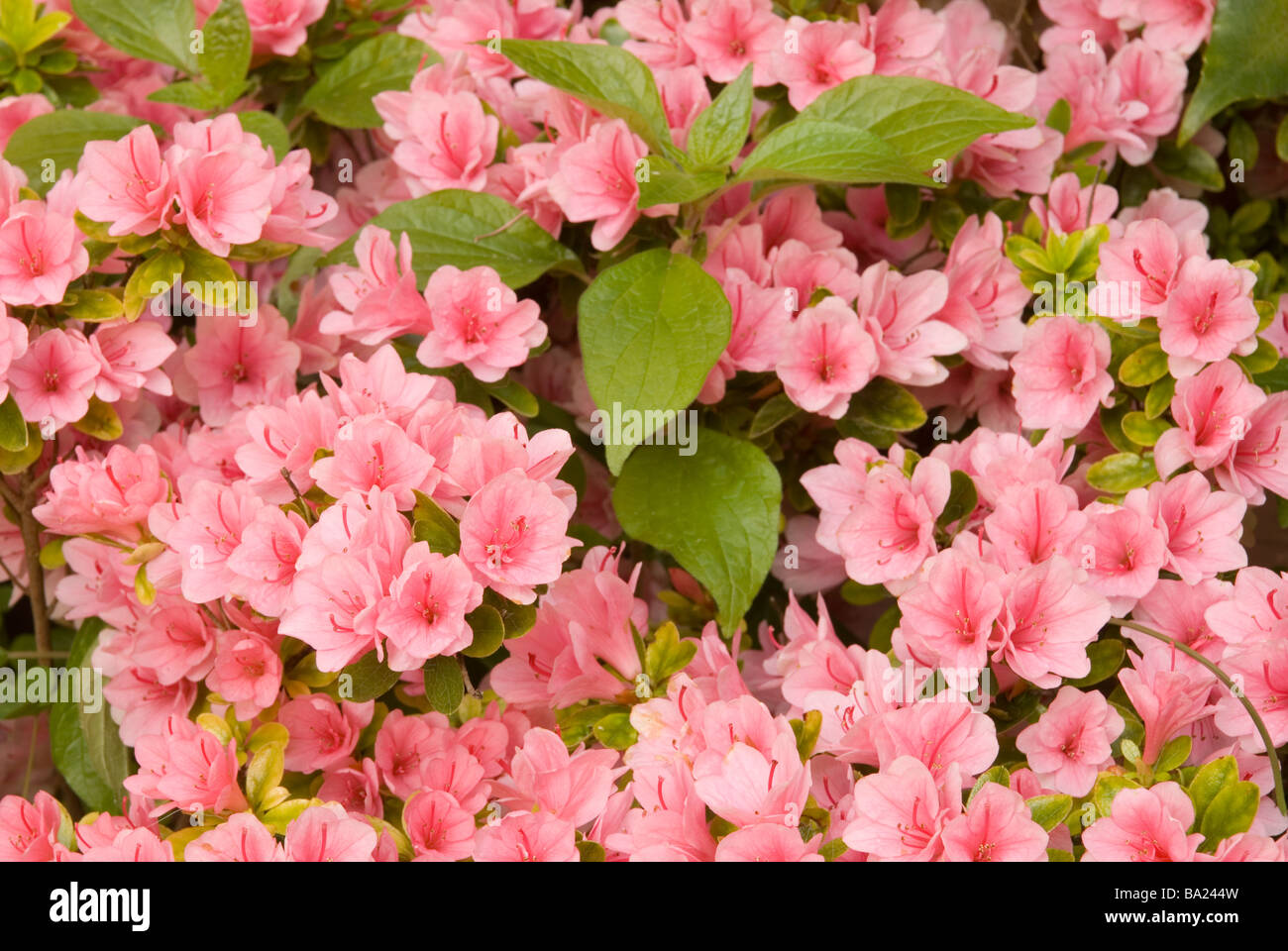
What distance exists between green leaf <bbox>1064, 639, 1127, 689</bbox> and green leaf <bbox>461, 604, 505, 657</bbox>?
0.38 metres

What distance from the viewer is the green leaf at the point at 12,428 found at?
3.12 ft

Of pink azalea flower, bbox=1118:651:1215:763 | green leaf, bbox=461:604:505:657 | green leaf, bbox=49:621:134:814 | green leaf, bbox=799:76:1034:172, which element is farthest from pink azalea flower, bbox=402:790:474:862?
green leaf, bbox=799:76:1034:172

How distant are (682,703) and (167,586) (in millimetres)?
377

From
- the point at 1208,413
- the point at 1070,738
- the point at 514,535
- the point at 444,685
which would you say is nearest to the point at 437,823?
the point at 444,685

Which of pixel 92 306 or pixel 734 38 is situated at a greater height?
pixel 734 38

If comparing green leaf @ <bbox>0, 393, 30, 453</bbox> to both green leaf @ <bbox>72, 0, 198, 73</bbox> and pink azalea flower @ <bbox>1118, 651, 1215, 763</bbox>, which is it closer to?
green leaf @ <bbox>72, 0, 198, 73</bbox>

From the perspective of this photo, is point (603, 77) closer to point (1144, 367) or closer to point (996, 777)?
point (1144, 367)

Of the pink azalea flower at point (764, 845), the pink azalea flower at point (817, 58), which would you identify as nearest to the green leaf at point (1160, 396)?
the pink azalea flower at point (817, 58)

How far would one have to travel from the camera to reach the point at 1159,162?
4.03 ft

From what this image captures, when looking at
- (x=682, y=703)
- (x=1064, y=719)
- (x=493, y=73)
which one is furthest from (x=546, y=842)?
(x=493, y=73)

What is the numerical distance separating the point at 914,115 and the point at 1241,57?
12.5 inches

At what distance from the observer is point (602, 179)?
3.29 ft

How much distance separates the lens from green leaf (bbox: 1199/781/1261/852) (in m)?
0.78

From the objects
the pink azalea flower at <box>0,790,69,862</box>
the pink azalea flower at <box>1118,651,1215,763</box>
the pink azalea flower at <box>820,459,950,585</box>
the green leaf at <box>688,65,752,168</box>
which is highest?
the green leaf at <box>688,65,752,168</box>
